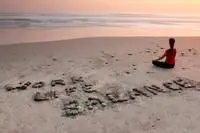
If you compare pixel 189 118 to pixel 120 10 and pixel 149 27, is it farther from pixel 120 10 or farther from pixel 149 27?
pixel 120 10

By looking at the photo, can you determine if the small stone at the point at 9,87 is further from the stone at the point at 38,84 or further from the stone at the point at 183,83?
the stone at the point at 183,83

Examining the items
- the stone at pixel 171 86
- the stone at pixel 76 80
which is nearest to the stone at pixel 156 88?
the stone at pixel 171 86

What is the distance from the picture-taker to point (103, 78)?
499cm

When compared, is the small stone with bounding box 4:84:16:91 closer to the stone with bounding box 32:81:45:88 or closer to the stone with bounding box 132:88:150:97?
the stone with bounding box 32:81:45:88

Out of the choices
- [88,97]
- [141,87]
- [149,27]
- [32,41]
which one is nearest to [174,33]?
[149,27]

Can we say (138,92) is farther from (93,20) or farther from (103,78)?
(93,20)

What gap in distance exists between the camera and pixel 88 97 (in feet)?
13.9

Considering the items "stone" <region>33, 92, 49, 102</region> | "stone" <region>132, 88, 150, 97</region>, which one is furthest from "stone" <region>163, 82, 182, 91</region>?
"stone" <region>33, 92, 49, 102</region>

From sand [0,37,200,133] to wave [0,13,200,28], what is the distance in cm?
266

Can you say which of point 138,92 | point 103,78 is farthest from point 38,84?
point 138,92

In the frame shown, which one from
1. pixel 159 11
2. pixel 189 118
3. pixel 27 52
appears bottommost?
pixel 189 118

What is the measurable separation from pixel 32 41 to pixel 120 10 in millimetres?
6445

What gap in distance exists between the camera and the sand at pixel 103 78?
3.61m

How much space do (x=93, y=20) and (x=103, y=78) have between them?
21.2 feet
